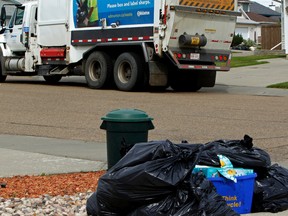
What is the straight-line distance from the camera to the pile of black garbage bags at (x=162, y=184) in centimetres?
536

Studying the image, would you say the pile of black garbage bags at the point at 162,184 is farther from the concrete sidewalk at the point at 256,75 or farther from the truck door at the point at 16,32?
the truck door at the point at 16,32

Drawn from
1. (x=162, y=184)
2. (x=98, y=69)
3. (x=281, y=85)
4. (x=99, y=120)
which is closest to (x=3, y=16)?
(x=98, y=69)

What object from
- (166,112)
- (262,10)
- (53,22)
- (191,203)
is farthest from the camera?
(262,10)

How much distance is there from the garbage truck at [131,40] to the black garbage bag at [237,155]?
1196cm

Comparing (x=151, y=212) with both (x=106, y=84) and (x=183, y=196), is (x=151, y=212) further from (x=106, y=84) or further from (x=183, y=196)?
(x=106, y=84)

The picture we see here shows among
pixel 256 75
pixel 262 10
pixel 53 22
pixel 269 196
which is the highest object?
pixel 262 10

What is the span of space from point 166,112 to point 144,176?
916 cm

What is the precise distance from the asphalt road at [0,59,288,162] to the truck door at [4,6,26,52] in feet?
5.18

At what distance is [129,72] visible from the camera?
64.2 ft

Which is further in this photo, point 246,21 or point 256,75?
point 246,21

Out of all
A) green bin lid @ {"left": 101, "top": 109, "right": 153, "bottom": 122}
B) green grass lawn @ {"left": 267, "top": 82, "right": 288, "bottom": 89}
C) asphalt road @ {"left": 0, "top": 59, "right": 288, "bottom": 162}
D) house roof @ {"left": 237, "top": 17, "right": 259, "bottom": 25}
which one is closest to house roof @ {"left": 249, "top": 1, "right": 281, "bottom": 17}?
house roof @ {"left": 237, "top": 17, "right": 259, "bottom": 25}

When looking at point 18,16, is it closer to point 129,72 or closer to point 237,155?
point 129,72

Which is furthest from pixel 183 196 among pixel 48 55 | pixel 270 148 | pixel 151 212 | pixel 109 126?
pixel 48 55

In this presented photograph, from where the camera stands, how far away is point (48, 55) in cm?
2177
